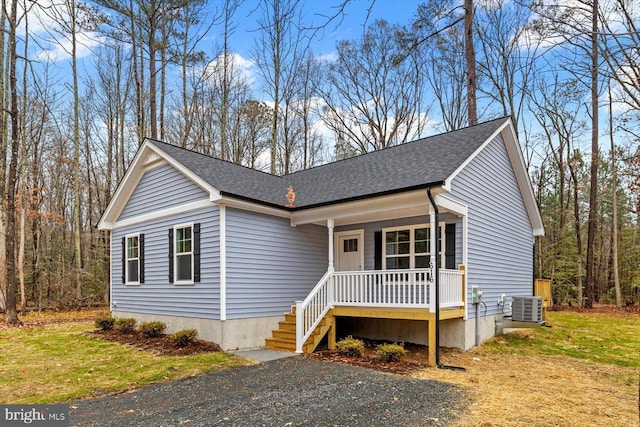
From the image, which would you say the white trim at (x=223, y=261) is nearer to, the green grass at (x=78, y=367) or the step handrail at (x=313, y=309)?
the green grass at (x=78, y=367)

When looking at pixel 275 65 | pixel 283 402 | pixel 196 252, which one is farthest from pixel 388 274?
pixel 275 65

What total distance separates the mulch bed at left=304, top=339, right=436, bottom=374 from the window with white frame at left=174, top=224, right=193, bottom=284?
3.58 meters

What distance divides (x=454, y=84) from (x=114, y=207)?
60.9ft

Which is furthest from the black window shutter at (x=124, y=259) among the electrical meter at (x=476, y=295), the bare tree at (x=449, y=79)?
the bare tree at (x=449, y=79)

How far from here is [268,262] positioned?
33.0 feet

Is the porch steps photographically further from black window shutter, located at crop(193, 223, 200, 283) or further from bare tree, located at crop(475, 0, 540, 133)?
bare tree, located at crop(475, 0, 540, 133)

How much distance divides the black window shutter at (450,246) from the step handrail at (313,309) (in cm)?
266

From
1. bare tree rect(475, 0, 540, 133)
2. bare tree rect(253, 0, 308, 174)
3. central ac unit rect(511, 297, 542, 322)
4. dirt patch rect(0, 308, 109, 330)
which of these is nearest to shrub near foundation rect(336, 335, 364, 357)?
central ac unit rect(511, 297, 542, 322)

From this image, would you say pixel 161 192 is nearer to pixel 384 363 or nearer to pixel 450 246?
pixel 384 363

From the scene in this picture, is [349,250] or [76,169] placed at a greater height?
[76,169]

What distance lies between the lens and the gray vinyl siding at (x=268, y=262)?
926 cm

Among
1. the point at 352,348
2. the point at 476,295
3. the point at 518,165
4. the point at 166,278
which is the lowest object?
the point at 352,348

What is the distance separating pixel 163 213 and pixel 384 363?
671 cm

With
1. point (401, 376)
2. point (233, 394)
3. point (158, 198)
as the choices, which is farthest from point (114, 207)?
point (401, 376)
